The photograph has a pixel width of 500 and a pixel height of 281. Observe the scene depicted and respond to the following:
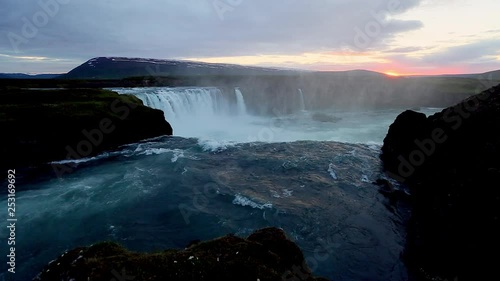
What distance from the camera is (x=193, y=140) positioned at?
42.2 metres

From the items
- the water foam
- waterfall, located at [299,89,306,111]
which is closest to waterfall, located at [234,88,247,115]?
waterfall, located at [299,89,306,111]

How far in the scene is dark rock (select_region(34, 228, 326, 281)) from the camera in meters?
7.84

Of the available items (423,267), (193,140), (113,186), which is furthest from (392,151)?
(113,186)

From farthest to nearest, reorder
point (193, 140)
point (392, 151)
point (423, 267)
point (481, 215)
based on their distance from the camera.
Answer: point (193, 140) < point (392, 151) < point (423, 267) < point (481, 215)

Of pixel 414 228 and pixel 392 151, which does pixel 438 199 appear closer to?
pixel 414 228

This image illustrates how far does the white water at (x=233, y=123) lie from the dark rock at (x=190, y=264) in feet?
128

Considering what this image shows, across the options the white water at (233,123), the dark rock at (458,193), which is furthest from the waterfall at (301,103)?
the dark rock at (458,193)

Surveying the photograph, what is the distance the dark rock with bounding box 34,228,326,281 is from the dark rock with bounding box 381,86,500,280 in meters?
9.02

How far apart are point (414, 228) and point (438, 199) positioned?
2729 mm

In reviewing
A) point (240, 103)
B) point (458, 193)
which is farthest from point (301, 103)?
point (458, 193)

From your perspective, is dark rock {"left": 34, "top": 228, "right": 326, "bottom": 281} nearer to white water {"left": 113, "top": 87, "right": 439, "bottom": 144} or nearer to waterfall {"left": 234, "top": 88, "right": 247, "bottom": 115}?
white water {"left": 113, "top": 87, "right": 439, "bottom": 144}

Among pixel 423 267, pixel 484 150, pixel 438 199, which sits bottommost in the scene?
pixel 423 267

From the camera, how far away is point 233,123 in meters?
67.5

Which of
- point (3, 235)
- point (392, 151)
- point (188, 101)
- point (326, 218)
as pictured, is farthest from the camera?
point (188, 101)
